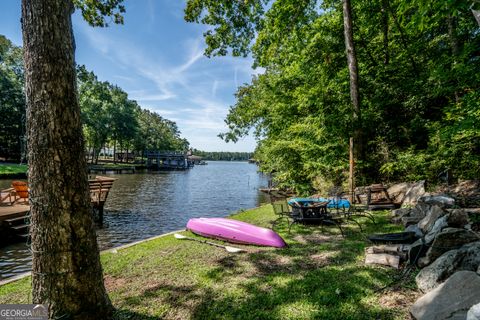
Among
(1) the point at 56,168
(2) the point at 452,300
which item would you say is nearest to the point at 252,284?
(2) the point at 452,300

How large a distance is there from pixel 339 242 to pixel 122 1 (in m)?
7.75

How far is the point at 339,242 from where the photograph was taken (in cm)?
612

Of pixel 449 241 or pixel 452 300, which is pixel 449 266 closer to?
pixel 449 241

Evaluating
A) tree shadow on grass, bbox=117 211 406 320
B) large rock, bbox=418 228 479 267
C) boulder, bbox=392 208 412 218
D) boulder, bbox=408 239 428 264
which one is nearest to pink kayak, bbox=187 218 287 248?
tree shadow on grass, bbox=117 211 406 320

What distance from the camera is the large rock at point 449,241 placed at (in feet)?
12.6

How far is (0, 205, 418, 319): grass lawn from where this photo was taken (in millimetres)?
3338

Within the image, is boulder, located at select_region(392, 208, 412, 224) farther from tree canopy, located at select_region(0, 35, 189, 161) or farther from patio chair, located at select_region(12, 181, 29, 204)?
tree canopy, located at select_region(0, 35, 189, 161)

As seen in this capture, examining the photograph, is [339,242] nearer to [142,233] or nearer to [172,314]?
[172,314]

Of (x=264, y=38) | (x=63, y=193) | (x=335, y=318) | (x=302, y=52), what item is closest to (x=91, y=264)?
(x=63, y=193)

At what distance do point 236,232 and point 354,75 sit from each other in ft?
31.0

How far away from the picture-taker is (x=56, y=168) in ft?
9.11

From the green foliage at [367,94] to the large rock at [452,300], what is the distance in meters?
7.66

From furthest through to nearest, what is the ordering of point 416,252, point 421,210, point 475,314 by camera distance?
point 421,210 → point 416,252 → point 475,314

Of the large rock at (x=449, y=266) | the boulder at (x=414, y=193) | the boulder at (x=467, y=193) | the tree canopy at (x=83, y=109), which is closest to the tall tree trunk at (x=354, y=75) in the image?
the boulder at (x=414, y=193)
